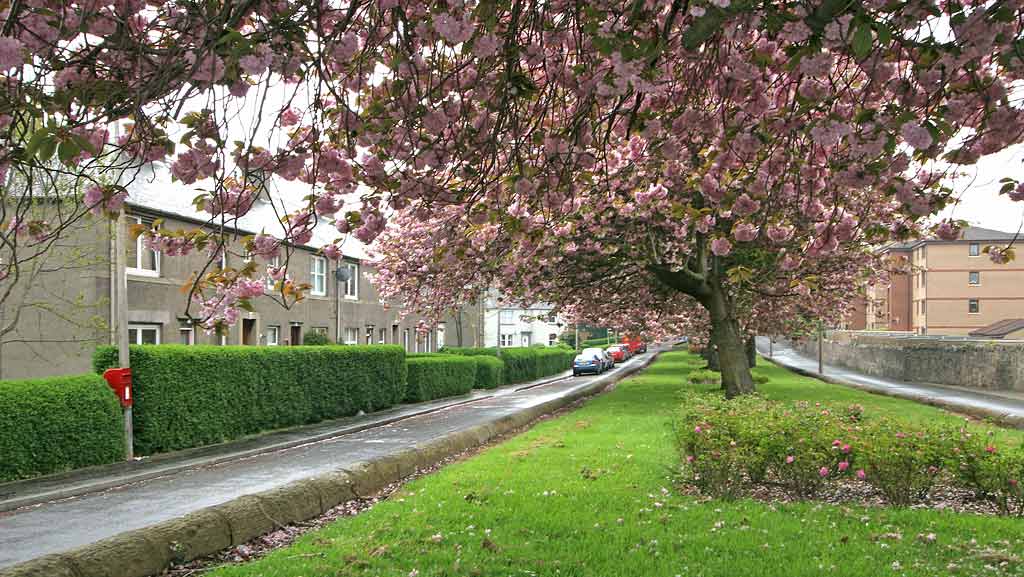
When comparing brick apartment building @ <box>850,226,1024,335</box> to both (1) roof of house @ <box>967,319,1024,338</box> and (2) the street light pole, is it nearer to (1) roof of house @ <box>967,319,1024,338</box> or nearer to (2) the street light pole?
(1) roof of house @ <box>967,319,1024,338</box>

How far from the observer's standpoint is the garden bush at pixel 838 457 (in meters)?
7.39

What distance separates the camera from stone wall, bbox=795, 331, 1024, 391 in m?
31.9

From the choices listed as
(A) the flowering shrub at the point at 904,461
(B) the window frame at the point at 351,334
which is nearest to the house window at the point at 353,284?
(B) the window frame at the point at 351,334

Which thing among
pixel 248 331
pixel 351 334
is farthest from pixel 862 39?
pixel 351 334

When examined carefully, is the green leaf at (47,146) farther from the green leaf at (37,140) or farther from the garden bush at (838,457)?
the garden bush at (838,457)

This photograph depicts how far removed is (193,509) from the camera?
8547mm

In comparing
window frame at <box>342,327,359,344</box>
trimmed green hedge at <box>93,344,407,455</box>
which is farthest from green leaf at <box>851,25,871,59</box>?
window frame at <box>342,327,359,344</box>

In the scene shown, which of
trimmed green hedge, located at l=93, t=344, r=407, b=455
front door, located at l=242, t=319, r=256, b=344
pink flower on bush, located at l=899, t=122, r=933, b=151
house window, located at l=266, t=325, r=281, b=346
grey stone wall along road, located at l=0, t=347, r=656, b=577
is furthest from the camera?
house window, located at l=266, t=325, r=281, b=346

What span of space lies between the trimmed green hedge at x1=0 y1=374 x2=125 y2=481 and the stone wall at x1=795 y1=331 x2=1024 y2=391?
106ft

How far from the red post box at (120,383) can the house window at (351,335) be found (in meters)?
21.0

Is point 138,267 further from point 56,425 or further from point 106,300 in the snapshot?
point 56,425

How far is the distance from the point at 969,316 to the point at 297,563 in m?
75.2

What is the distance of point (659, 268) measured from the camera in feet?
60.5

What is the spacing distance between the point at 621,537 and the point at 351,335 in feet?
101
